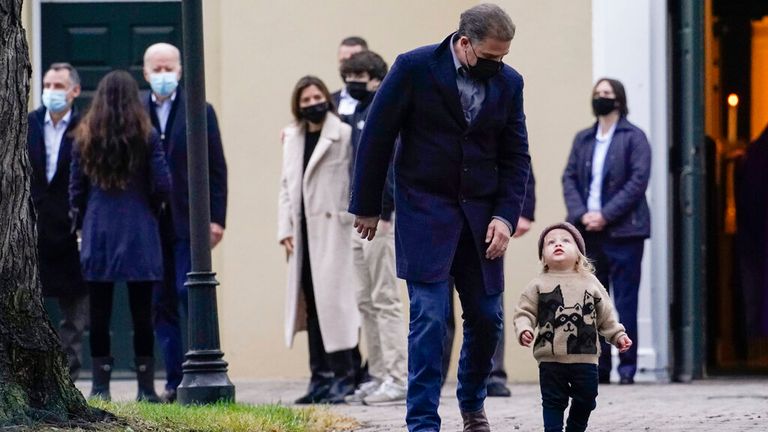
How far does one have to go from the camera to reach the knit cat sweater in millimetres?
6918

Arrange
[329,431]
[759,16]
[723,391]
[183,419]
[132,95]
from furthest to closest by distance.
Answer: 1. [759,16]
2. [723,391]
3. [132,95]
4. [329,431]
5. [183,419]

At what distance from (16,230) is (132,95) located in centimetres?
321

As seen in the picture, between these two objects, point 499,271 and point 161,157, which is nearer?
point 499,271

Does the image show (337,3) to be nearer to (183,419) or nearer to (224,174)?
(224,174)

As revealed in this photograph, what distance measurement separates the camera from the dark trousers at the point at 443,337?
22.8ft

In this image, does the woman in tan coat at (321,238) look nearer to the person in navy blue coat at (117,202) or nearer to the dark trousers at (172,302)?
the dark trousers at (172,302)

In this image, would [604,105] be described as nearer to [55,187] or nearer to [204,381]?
[55,187]

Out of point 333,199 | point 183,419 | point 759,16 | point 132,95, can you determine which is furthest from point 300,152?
point 759,16

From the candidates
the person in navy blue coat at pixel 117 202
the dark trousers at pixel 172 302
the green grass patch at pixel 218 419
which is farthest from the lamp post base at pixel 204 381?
the dark trousers at pixel 172 302

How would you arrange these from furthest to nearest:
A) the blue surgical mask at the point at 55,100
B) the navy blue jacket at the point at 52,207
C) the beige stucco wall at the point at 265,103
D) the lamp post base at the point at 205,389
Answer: the beige stucco wall at the point at 265,103, the blue surgical mask at the point at 55,100, the navy blue jacket at the point at 52,207, the lamp post base at the point at 205,389

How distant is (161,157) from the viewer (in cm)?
1005

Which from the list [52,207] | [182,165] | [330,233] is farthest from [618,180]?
[52,207]

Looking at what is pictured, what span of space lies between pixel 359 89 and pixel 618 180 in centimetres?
220

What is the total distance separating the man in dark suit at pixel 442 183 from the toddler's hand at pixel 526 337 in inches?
14.5
